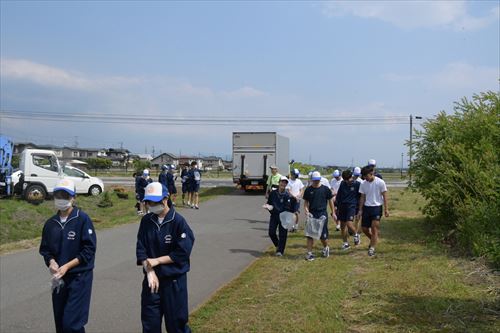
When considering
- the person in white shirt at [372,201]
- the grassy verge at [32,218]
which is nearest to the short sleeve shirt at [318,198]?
the person in white shirt at [372,201]

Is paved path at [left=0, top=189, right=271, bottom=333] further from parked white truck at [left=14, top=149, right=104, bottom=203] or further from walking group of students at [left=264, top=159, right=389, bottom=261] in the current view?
parked white truck at [left=14, top=149, right=104, bottom=203]

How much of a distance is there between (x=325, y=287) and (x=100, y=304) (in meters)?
3.24

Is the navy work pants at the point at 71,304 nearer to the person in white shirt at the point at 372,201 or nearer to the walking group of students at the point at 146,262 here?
the walking group of students at the point at 146,262

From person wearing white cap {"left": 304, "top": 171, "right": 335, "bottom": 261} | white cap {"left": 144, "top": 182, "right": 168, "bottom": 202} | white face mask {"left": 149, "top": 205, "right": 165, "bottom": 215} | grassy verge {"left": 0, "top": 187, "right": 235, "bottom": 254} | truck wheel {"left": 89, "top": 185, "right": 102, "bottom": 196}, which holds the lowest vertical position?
grassy verge {"left": 0, "top": 187, "right": 235, "bottom": 254}

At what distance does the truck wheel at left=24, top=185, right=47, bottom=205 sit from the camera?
19.3m

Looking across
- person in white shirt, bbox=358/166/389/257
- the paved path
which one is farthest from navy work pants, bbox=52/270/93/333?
person in white shirt, bbox=358/166/389/257

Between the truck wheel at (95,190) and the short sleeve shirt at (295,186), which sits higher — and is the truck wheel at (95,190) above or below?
below

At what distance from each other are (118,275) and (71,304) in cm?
384

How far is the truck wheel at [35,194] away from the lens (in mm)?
19297

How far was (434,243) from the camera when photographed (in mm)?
10172

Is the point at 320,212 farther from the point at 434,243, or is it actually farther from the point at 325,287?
the point at 434,243

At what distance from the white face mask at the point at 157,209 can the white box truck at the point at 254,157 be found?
19.7 meters

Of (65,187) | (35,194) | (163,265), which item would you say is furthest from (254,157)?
(163,265)

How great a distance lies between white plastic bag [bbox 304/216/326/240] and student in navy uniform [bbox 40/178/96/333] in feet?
16.7
